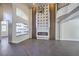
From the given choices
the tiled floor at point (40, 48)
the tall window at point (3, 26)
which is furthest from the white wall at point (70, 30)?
the tall window at point (3, 26)

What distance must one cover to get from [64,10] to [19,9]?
99cm

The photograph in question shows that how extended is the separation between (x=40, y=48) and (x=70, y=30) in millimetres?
776

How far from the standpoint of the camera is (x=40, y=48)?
8.66ft

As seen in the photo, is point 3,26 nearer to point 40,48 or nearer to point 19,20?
point 19,20

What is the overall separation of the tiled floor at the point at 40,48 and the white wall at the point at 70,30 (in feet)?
0.41

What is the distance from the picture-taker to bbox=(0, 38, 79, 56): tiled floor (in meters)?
2.52

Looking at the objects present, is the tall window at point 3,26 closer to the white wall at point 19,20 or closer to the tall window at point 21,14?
the white wall at point 19,20

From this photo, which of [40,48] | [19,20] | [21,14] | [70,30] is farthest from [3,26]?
[70,30]

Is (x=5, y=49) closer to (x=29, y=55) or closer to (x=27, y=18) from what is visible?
(x=29, y=55)

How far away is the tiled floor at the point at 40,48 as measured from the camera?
2521mm

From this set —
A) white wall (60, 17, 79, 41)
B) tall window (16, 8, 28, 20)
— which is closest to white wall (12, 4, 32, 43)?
tall window (16, 8, 28, 20)

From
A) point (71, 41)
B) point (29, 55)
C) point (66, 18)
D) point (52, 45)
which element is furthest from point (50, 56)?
point (66, 18)

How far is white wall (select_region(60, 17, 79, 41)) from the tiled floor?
12 centimetres

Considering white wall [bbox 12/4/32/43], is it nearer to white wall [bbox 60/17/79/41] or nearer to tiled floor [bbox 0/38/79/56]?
tiled floor [bbox 0/38/79/56]
